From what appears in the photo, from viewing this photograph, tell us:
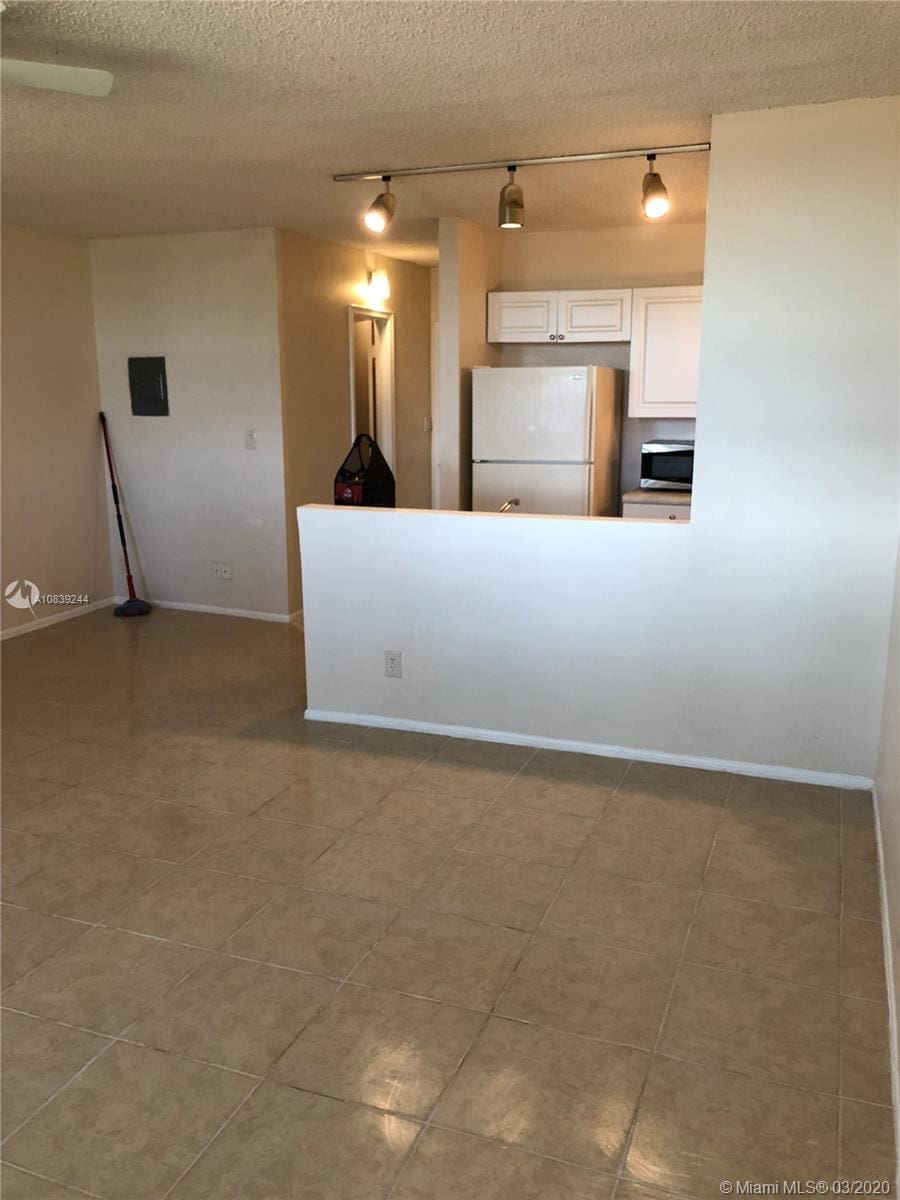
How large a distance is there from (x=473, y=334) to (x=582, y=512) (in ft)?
3.86

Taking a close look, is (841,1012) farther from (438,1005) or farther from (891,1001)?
(438,1005)

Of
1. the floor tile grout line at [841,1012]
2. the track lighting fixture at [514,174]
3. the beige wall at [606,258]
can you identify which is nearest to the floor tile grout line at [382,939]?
the floor tile grout line at [841,1012]

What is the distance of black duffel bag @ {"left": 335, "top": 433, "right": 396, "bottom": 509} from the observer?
15.3 feet

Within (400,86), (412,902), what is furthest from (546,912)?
(400,86)

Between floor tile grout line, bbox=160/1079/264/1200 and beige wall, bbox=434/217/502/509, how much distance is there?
3491 millimetres

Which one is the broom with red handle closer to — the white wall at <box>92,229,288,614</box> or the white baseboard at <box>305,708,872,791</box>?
the white wall at <box>92,229,288,614</box>

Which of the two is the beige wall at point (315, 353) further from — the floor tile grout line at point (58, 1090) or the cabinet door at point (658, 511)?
the floor tile grout line at point (58, 1090)

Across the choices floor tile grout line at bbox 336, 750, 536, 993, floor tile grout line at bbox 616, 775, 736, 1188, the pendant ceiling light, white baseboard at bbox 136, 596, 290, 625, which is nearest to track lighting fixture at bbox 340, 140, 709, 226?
the pendant ceiling light

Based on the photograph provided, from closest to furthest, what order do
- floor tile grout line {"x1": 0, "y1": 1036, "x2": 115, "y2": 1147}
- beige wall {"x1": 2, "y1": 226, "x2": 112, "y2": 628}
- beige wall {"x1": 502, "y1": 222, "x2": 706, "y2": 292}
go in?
1. floor tile grout line {"x1": 0, "y1": 1036, "x2": 115, "y2": 1147}
2. beige wall {"x1": 502, "y1": 222, "x2": 706, "y2": 292}
3. beige wall {"x1": 2, "y1": 226, "x2": 112, "y2": 628}

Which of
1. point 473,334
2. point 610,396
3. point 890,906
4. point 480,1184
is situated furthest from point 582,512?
point 480,1184

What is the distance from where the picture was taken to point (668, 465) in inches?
206

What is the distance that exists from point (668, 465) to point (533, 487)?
2.59 ft

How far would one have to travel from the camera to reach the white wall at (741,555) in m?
3.18

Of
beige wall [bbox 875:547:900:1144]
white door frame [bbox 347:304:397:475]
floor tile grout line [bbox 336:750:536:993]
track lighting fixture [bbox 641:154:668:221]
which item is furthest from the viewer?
white door frame [bbox 347:304:397:475]
